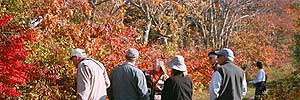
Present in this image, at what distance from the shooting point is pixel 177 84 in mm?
6926

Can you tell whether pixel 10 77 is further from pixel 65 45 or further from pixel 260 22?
pixel 260 22

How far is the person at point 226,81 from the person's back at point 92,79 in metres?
1.60

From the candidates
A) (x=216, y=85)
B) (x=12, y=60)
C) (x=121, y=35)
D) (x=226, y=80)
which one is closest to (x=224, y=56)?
(x=226, y=80)

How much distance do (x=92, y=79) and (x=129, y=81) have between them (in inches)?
22.5

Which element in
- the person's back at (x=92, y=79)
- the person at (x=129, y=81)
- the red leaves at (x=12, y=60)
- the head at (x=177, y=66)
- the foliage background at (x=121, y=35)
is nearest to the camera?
the head at (x=177, y=66)

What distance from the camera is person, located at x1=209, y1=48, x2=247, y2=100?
6938 millimetres

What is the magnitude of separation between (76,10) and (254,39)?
19886mm

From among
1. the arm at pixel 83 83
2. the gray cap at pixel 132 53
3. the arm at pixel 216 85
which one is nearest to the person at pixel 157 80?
the gray cap at pixel 132 53

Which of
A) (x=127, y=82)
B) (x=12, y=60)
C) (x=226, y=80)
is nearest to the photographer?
(x=226, y=80)

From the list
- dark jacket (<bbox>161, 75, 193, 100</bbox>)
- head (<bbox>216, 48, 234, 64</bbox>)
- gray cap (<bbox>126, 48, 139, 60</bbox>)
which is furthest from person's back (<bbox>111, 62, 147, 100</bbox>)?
head (<bbox>216, 48, 234, 64</bbox>)

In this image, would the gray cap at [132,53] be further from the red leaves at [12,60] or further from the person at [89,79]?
the red leaves at [12,60]

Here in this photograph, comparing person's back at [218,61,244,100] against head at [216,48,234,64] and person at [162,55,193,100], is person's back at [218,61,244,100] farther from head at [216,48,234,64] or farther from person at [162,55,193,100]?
person at [162,55,193,100]

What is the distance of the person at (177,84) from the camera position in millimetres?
6938

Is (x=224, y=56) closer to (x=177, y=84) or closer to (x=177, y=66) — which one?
(x=177, y=66)
